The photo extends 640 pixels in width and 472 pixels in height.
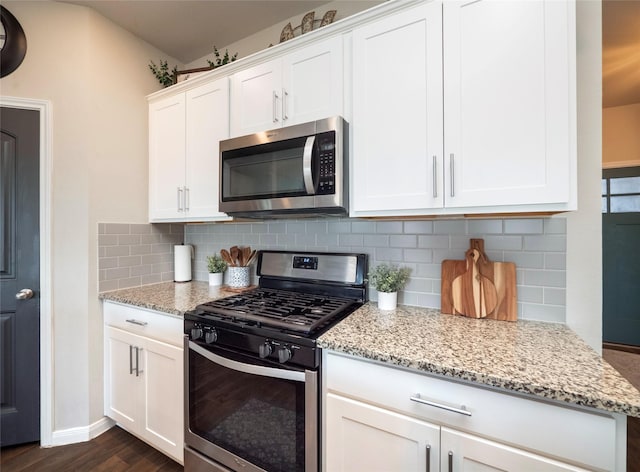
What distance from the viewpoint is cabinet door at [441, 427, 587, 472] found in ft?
2.51

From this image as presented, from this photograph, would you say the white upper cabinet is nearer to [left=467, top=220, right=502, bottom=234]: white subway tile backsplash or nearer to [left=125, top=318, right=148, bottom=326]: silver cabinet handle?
[left=467, top=220, right=502, bottom=234]: white subway tile backsplash

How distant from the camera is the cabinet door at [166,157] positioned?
194cm

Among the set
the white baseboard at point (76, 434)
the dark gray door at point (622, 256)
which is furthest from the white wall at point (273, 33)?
the dark gray door at point (622, 256)

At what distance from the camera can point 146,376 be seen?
1.62 metres

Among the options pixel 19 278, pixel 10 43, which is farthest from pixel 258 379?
pixel 10 43

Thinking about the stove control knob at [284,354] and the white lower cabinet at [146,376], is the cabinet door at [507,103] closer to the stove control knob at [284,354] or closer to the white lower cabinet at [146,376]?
the stove control knob at [284,354]


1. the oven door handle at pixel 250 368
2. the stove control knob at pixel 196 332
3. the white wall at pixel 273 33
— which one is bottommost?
the oven door handle at pixel 250 368

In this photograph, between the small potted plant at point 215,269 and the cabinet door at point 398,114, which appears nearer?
the cabinet door at point 398,114

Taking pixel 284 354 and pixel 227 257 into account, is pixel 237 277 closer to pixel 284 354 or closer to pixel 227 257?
pixel 227 257

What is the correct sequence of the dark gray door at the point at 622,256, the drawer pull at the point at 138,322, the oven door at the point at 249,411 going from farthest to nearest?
the dark gray door at the point at 622,256, the drawer pull at the point at 138,322, the oven door at the point at 249,411

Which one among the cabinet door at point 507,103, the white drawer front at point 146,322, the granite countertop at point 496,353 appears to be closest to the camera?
the granite countertop at point 496,353

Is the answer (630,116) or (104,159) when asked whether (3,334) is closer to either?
(104,159)

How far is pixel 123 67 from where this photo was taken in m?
2.01

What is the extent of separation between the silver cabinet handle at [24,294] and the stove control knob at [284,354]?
173 centimetres
